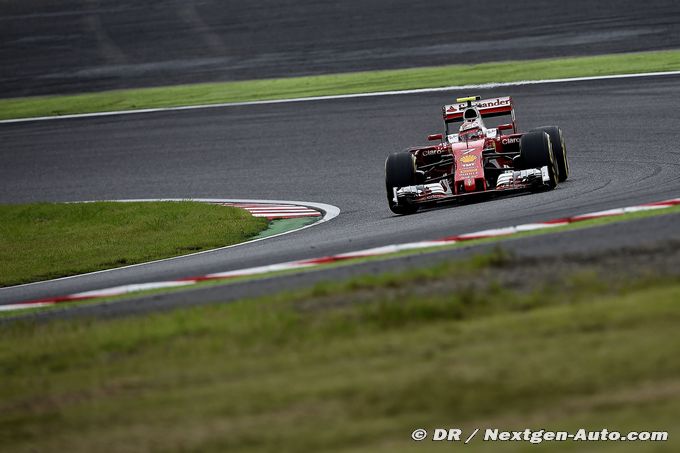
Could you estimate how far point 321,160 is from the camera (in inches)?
786

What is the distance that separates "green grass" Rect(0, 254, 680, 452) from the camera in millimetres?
5109

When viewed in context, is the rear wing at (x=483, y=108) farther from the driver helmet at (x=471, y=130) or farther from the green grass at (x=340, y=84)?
the green grass at (x=340, y=84)

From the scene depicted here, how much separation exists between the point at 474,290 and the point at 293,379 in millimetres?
1722

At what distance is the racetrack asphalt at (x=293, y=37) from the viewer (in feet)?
87.0

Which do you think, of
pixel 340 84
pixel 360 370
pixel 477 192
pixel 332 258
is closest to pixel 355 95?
pixel 340 84

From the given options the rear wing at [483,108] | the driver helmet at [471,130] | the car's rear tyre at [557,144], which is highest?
the rear wing at [483,108]

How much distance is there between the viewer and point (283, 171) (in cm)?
1969

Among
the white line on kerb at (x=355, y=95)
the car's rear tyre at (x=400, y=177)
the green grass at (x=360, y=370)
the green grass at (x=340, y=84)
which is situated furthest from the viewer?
the green grass at (x=340, y=84)

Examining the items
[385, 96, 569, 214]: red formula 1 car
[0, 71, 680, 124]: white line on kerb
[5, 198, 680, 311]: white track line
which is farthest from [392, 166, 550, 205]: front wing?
[0, 71, 680, 124]: white line on kerb

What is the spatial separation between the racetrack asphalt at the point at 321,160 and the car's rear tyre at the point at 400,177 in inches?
12.0

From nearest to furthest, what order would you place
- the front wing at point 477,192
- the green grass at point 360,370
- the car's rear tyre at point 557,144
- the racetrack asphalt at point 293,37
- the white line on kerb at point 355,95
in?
the green grass at point 360,370, the front wing at point 477,192, the car's rear tyre at point 557,144, the white line on kerb at point 355,95, the racetrack asphalt at point 293,37

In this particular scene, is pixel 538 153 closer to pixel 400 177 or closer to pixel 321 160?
pixel 400 177

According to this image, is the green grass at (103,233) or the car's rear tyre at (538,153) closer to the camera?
the car's rear tyre at (538,153)

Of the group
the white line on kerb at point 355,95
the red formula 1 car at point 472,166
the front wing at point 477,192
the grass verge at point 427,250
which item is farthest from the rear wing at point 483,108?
the white line on kerb at point 355,95
